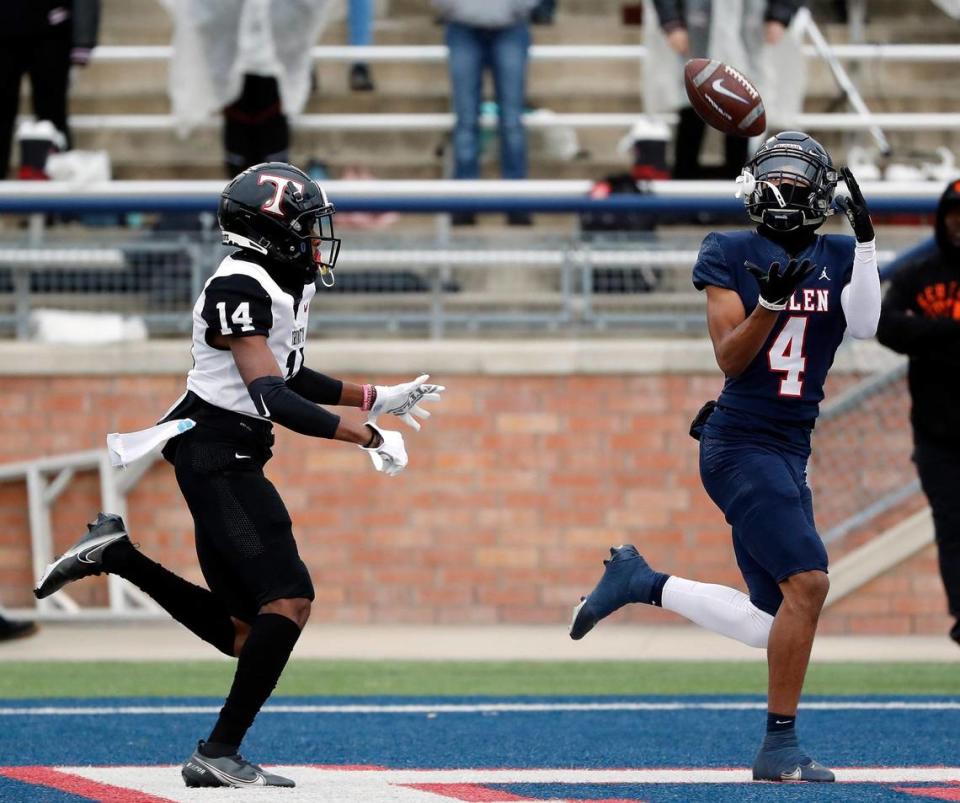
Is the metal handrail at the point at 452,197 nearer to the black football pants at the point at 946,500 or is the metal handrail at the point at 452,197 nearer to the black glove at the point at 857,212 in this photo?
the black football pants at the point at 946,500

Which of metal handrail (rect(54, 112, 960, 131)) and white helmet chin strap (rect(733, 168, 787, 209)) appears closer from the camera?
white helmet chin strap (rect(733, 168, 787, 209))

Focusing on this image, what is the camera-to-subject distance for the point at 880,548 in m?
9.35

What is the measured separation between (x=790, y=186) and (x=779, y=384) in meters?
0.57

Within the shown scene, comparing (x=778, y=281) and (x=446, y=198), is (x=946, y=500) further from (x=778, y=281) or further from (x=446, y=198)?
(x=446, y=198)

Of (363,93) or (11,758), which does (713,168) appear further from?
(11,758)

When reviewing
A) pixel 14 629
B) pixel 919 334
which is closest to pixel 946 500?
pixel 919 334

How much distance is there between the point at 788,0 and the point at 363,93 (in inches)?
108

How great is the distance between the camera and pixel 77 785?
207 inches

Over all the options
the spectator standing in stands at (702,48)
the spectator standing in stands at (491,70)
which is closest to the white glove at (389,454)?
the spectator standing in stands at (491,70)

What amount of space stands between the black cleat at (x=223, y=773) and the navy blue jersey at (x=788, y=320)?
1737mm

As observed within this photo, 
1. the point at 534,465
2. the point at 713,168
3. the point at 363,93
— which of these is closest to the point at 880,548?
the point at 534,465

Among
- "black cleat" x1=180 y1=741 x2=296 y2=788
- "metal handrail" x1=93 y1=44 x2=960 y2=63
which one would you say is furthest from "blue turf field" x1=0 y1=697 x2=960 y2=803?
"metal handrail" x1=93 y1=44 x2=960 y2=63

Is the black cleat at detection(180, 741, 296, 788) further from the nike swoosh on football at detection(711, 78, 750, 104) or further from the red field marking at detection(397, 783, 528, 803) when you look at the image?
the nike swoosh on football at detection(711, 78, 750, 104)

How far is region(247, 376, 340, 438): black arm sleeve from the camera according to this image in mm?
5051
